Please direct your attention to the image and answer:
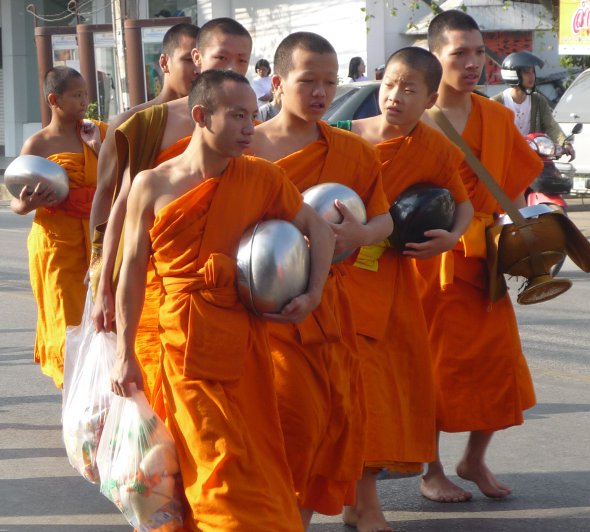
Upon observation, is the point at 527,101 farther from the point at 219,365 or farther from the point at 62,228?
the point at 219,365

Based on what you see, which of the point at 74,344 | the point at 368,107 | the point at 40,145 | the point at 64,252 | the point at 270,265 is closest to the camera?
the point at 270,265

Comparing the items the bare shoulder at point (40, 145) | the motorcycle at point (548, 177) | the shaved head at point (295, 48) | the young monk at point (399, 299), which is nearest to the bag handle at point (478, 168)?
the young monk at point (399, 299)

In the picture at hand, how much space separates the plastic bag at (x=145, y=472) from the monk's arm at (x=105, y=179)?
3.78ft

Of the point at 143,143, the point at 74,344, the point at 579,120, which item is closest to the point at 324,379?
the point at 143,143

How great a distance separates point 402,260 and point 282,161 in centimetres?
71

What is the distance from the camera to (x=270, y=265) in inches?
150

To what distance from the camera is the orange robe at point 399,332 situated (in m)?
4.69

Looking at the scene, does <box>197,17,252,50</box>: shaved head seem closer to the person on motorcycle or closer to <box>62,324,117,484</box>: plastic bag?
<box>62,324,117,484</box>: plastic bag

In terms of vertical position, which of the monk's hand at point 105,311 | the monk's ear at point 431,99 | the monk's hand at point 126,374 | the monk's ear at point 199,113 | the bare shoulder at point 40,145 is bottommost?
the monk's hand at point 126,374

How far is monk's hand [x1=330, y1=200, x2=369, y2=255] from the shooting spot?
4.24m

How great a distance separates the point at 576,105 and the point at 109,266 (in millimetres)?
12097

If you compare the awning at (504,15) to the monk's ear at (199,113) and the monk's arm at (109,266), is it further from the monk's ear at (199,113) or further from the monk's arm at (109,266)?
the monk's ear at (199,113)

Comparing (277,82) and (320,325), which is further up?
(277,82)

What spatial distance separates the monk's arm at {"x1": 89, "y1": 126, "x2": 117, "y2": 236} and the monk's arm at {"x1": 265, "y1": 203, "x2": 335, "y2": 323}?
1.01 meters
